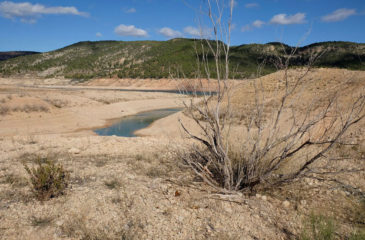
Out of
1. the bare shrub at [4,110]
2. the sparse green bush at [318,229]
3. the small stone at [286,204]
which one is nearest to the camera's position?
the sparse green bush at [318,229]

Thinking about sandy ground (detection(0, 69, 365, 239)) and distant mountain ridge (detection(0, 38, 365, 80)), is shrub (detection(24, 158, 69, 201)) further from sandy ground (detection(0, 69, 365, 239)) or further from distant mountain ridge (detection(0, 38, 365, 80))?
distant mountain ridge (detection(0, 38, 365, 80))

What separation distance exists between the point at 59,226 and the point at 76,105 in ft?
79.5

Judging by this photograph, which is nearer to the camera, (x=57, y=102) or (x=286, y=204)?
(x=286, y=204)

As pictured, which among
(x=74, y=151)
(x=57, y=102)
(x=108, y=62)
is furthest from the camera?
(x=108, y=62)

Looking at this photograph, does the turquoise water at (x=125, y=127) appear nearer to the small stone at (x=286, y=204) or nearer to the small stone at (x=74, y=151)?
the small stone at (x=74, y=151)

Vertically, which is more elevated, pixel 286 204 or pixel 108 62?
pixel 108 62

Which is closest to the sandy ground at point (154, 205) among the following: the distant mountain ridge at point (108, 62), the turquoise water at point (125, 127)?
the turquoise water at point (125, 127)

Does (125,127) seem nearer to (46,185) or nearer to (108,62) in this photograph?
(46,185)

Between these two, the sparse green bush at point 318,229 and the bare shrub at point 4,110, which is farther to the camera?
the bare shrub at point 4,110

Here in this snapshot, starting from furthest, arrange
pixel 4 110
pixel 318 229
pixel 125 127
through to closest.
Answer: pixel 4 110
pixel 125 127
pixel 318 229

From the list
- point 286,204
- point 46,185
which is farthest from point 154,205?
point 286,204

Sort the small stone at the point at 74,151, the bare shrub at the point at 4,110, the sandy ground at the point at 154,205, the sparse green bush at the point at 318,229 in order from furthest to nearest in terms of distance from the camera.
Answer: the bare shrub at the point at 4,110, the small stone at the point at 74,151, the sandy ground at the point at 154,205, the sparse green bush at the point at 318,229

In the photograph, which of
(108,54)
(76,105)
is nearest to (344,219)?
(76,105)

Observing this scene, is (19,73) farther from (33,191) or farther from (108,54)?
(33,191)
